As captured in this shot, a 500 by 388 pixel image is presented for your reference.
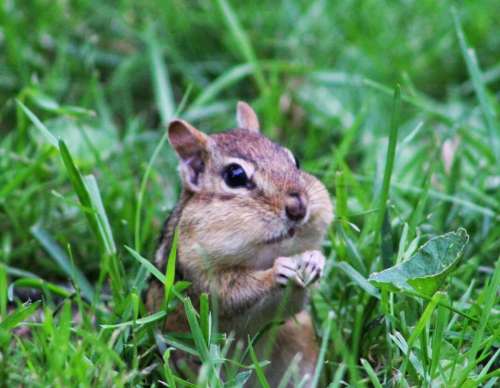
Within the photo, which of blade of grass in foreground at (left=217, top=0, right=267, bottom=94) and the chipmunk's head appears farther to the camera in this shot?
blade of grass in foreground at (left=217, top=0, right=267, bottom=94)

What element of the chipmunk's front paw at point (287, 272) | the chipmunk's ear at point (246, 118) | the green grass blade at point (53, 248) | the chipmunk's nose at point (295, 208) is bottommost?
the green grass blade at point (53, 248)

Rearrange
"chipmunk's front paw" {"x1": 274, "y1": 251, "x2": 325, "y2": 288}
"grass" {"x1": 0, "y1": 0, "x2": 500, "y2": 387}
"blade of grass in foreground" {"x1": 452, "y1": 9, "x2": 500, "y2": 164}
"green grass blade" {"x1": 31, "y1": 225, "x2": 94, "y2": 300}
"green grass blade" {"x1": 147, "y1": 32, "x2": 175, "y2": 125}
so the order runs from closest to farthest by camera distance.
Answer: "grass" {"x1": 0, "y1": 0, "x2": 500, "y2": 387}
"chipmunk's front paw" {"x1": 274, "y1": 251, "x2": 325, "y2": 288}
"green grass blade" {"x1": 31, "y1": 225, "x2": 94, "y2": 300}
"blade of grass in foreground" {"x1": 452, "y1": 9, "x2": 500, "y2": 164}
"green grass blade" {"x1": 147, "y1": 32, "x2": 175, "y2": 125}

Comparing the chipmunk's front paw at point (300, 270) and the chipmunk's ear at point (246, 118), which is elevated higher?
the chipmunk's ear at point (246, 118)

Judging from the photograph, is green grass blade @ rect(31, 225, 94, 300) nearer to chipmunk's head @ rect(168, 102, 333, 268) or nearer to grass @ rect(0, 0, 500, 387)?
grass @ rect(0, 0, 500, 387)

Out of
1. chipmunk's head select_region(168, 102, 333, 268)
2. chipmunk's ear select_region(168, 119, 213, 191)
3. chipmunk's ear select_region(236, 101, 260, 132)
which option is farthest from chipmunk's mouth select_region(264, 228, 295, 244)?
chipmunk's ear select_region(236, 101, 260, 132)

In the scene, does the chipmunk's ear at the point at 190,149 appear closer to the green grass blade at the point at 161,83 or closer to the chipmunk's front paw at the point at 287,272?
the chipmunk's front paw at the point at 287,272

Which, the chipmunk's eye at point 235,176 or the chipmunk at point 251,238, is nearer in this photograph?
the chipmunk at point 251,238

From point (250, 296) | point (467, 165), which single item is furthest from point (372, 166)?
point (250, 296)

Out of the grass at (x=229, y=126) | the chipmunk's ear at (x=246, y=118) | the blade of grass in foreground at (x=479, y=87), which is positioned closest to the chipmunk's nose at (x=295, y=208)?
the grass at (x=229, y=126)

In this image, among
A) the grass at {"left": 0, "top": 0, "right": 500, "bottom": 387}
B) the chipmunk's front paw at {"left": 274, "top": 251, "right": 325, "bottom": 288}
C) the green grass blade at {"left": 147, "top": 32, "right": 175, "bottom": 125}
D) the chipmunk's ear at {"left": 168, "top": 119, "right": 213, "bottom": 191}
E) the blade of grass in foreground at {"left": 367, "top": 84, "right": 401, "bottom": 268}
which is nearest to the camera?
the grass at {"left": 0, "top": 0, "right": 500, "bottom": 387}
